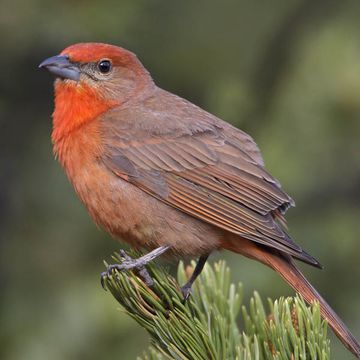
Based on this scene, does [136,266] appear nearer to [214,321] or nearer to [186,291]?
[186,291]

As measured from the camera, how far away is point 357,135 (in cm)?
616

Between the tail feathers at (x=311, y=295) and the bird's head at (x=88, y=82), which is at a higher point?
the bird's head at (x=88, y=82)

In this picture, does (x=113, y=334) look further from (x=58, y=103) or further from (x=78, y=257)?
(x=58, y=103)

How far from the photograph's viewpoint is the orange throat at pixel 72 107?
586 cm

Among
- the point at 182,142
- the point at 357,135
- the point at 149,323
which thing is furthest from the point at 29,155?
the point at 149,323

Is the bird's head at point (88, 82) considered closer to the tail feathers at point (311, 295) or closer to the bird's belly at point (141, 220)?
the bird's belly at point (141, 220)

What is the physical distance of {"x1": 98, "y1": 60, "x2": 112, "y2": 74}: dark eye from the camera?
6.14 metres

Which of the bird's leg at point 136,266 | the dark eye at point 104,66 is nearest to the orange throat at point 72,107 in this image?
the dark eye at point 104,66

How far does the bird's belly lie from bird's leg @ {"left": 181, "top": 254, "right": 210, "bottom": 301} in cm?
6

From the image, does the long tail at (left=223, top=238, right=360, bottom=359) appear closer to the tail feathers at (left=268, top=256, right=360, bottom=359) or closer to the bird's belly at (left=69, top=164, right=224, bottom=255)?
the tail feathers at (left=268, top=256, right=360, bottom=359)

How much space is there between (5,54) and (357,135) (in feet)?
7.35

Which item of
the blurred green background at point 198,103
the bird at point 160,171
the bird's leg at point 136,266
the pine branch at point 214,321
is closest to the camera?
the pine branch at point 214,321

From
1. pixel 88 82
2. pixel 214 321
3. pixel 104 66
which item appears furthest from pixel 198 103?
pixel 214 321

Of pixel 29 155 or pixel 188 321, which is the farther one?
pixel 29 155
